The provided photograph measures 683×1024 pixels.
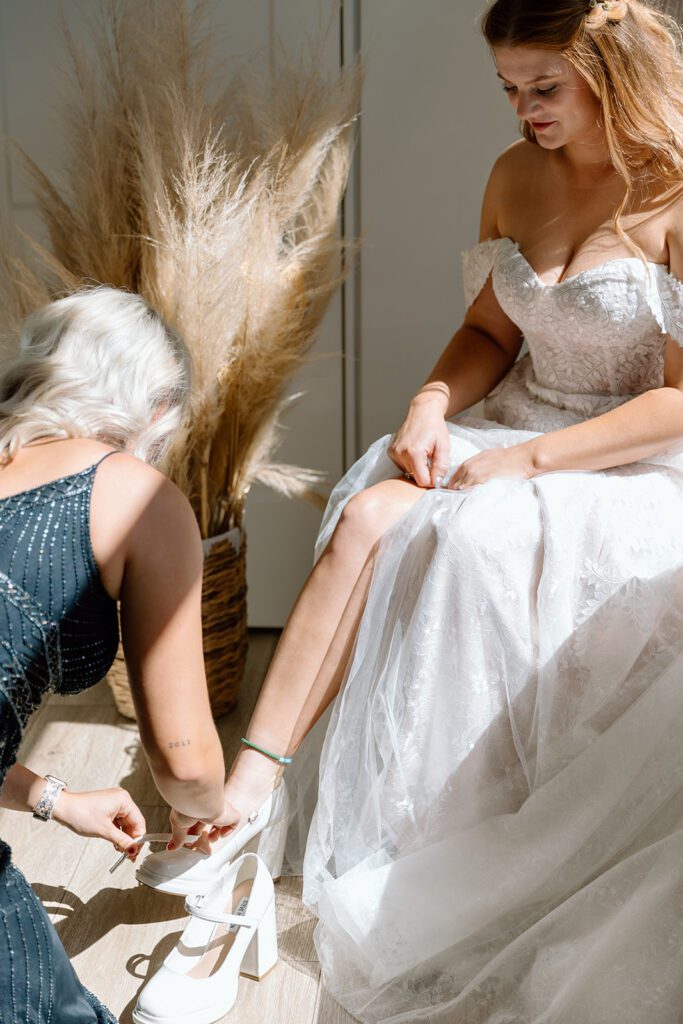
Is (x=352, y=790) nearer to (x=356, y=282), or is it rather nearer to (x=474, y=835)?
(x=474, y=835)

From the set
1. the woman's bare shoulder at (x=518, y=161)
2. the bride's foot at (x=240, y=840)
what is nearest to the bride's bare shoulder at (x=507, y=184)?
the woman's bare shoulder at (x=518, y=161)

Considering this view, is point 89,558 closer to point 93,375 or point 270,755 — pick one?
point 93,375

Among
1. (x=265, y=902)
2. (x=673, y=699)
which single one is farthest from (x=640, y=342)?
(x=265, y=902)

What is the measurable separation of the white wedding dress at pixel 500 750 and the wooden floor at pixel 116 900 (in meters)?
0.07

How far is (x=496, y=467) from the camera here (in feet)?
5.85

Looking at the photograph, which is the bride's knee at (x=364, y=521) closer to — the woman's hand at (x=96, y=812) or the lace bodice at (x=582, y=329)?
the lace bodice at (x=582, y=329)

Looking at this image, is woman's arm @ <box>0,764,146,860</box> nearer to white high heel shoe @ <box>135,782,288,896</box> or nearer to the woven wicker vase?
white high heel shoe @ <box>135,782,288,896</box>

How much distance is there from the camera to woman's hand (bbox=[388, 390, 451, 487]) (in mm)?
1839

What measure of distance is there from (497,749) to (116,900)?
677 millimetres

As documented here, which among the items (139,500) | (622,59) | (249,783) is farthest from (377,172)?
(139,500)

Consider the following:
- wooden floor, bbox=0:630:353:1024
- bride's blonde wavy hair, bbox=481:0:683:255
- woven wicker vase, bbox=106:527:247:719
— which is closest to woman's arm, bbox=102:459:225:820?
wooden floor, bbox=0:630:353:1024

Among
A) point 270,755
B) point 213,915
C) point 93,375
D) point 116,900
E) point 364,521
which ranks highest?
point 93,375

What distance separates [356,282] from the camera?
8.46ft

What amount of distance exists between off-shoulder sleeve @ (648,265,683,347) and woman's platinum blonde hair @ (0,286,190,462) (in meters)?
0.91
